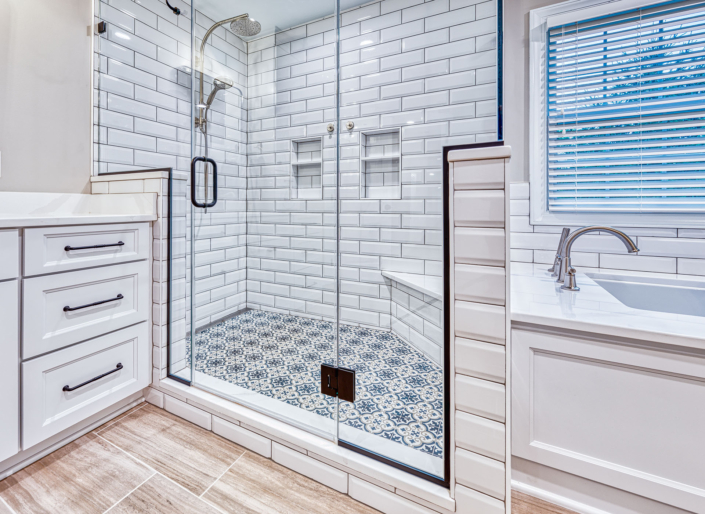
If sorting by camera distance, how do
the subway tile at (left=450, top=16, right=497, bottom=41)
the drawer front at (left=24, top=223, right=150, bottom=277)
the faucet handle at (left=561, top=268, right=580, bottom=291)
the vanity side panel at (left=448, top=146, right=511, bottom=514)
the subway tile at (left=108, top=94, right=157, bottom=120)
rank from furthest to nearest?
the subway tile at (left=108, top=94, right=157, bottom=120), the faucet handle at (left=561, top=268, right=580, bottom=291), the drawer front at (left=24, top=223, right=150, bottom=277), the subway tile at (left=450, top=16, right=497, bottom=41), the vanity side panel at (left=448, top=146, right=511, bottom=514)

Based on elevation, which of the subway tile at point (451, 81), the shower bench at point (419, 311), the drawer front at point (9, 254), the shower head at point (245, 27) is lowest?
the shower bench at point (419, 311)

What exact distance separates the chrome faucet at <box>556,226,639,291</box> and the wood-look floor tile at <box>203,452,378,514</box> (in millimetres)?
1187

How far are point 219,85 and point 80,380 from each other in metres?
1.51

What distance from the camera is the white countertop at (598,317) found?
2.78ft

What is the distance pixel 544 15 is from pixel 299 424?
246 centimetres

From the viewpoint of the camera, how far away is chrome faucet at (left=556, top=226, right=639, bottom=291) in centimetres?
131

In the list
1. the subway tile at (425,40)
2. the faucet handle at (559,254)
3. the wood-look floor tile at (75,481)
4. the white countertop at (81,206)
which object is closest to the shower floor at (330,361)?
the wood-look floor tile at (75,481)

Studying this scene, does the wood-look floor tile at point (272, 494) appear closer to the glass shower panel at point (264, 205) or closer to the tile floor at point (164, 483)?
the tile floor at point (164, 483)

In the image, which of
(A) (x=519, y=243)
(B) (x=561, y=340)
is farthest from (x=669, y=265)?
(B) (x=561, y=340)

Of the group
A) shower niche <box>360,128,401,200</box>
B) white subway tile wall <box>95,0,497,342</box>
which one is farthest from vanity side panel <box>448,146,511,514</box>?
shower niche <box>360,128,401,200</box>

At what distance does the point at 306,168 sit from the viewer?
4.68 ft

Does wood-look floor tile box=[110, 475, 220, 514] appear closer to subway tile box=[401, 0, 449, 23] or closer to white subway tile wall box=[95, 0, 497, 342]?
white subway tile wall box=[95, 0, 497, 342]

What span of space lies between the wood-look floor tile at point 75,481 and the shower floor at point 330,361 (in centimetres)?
45

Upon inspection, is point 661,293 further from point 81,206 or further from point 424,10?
point 81,206
